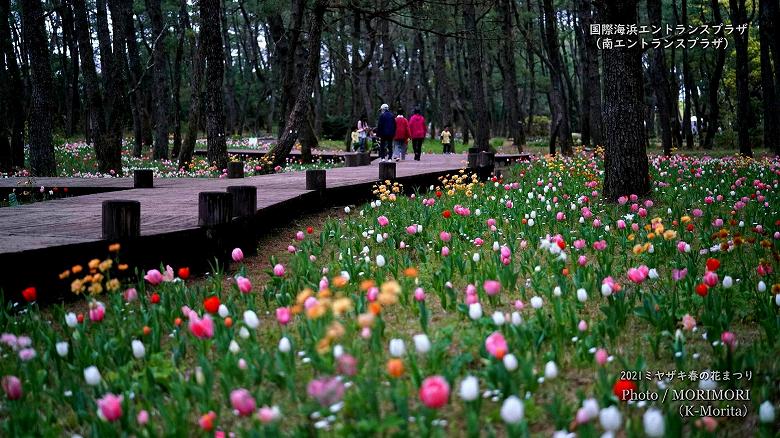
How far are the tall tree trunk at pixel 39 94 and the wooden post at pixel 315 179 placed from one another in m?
7.71

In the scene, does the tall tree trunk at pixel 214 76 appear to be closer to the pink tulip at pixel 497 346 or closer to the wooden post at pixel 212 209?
the wooden post at pixel 212 209

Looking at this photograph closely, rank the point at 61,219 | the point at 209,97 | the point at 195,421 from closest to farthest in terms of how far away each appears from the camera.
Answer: the point at 195,421
the point at 61,219
the point at 209,97

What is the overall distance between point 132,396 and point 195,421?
344 mm

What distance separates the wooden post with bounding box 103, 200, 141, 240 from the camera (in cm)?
539

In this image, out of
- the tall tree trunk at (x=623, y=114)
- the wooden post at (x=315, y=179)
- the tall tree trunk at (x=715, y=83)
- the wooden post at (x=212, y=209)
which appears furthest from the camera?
the tall tree trunk at (x=715, y=83)

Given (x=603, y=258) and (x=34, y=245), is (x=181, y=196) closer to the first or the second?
(x=34, y=245)

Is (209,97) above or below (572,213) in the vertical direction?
above

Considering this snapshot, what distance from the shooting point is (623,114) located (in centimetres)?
928

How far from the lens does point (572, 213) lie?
8047 mm

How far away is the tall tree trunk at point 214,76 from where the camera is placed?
14898mm

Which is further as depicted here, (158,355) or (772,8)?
(772,8)

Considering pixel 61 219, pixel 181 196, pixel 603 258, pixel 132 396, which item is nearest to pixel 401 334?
pixel 132 396

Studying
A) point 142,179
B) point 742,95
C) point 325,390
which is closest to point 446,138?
point 742,95

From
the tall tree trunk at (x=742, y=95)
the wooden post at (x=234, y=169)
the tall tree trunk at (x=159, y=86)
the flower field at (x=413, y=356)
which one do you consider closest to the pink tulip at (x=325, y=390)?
the flower field at (x=413, y=356)
